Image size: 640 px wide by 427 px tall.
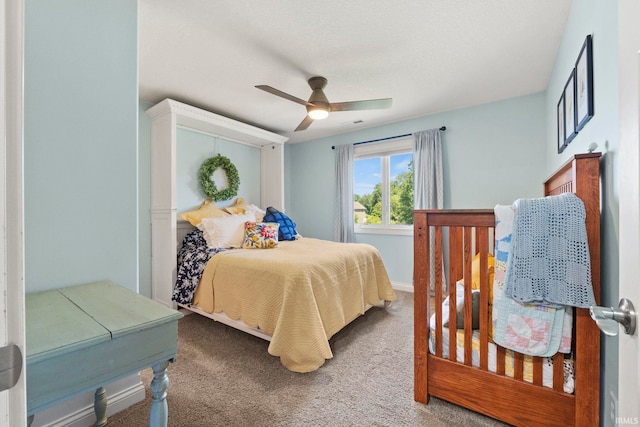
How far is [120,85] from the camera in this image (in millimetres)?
1535

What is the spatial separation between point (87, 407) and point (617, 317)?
2.11 meters

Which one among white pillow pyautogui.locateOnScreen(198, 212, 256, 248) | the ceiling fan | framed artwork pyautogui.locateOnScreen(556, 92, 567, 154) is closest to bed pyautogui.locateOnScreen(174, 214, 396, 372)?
white pillow pyautogui.locateOnScreen(198, 212, 256, 248)

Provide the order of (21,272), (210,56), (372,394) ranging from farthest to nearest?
(210,56) < (372,394) < (21,272)

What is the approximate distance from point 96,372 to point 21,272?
689mm

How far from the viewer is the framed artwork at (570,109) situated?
5.62 feet

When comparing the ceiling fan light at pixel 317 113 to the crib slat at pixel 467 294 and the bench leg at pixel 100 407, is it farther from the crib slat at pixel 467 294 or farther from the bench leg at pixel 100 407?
the bench leg at pixel 100 407

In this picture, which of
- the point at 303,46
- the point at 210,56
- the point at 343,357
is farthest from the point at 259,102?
the point at 343,357

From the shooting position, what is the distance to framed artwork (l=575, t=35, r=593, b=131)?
4.56 ft

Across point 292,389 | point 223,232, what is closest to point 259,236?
point 223,232

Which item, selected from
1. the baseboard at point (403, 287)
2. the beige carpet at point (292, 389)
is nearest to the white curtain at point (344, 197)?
the baseboard at point (403, 287)

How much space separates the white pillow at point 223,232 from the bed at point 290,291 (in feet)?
0.38

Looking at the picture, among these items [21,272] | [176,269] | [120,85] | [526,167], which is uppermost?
[120,85]

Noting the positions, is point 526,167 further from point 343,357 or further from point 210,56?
point 210,56

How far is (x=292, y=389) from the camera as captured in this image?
1.72 meters
